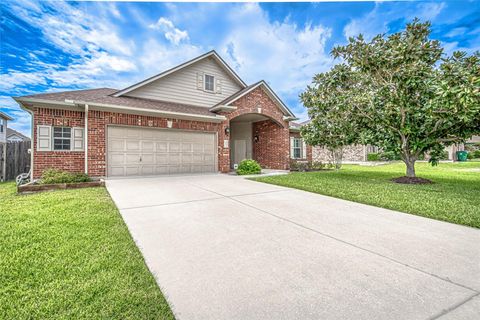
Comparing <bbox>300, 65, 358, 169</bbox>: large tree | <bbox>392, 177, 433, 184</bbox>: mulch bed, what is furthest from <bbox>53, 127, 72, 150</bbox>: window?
<bbox>392, 177, 433, 184</bbox>: mulch bed

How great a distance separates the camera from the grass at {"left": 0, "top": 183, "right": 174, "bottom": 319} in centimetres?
176

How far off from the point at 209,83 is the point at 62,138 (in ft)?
25.6

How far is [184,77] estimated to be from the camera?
12.5m

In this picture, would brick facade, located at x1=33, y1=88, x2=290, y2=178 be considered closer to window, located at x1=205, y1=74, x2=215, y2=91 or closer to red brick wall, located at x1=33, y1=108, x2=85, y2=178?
red brick wall, located at x1=33, y1=108, x2=85, y2=178

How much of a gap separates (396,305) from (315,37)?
691 inches

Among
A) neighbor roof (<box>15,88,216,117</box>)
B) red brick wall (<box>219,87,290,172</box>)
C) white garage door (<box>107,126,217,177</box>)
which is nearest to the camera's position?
neighbor roof (<box>15,88,216,117</box>)

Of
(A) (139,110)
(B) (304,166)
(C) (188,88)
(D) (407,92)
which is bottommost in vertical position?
(B) (304,166)

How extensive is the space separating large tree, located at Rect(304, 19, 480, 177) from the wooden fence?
14665 mm

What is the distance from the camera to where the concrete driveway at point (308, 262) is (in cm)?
181

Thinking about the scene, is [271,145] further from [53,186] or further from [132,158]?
[53,186]

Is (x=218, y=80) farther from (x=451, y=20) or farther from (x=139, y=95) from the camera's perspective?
(x=451, y=20)

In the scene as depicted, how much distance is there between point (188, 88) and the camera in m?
12.6

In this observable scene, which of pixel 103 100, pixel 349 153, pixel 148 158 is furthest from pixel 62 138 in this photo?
pixel 349 153

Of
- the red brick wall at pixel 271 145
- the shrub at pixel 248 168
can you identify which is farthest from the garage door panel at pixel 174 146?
the red brick wall at pixel 271 145
